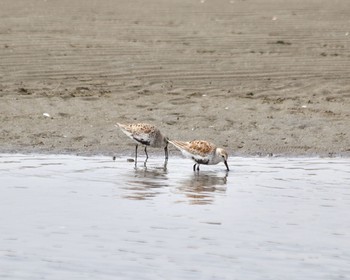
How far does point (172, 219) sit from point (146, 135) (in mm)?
3803

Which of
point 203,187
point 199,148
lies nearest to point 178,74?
point 199,148

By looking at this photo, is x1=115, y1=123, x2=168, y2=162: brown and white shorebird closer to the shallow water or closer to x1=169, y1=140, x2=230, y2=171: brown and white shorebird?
the shallow water

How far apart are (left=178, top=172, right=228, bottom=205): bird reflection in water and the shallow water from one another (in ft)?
0.04

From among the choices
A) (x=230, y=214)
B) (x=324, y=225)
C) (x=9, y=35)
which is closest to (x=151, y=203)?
(x=230, y=214)

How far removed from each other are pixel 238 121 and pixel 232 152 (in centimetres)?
137

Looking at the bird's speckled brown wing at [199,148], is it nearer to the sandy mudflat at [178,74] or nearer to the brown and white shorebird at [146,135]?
the brown and white shorebird at [146,135]

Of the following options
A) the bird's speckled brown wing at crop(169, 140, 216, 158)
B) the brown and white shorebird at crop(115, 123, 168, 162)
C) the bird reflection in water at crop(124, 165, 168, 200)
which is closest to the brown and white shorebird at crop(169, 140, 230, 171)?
the bird's speckled brown wing at crop(169, 140, 216, 158)

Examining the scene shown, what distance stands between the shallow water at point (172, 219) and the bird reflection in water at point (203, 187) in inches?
0.5

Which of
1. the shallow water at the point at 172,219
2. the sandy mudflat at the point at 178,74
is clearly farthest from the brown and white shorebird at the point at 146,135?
the sandy mudflat at the point at 178,74

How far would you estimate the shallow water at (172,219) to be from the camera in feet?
30.1

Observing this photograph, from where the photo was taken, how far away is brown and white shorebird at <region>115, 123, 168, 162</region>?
14.7m

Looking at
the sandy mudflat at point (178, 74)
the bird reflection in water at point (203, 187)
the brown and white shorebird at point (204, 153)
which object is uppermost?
the sandy mudflat at point (178, 74)

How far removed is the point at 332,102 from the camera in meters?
18.0

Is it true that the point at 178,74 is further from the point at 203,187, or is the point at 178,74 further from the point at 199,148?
the point at 203,187
